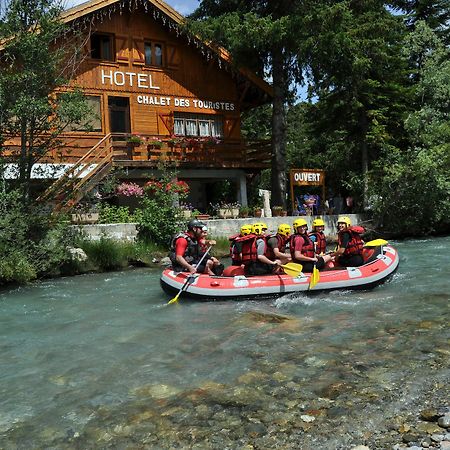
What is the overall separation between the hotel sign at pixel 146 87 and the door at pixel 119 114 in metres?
0.56

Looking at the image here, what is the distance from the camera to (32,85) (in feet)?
44.4

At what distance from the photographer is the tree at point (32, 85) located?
1326 cm

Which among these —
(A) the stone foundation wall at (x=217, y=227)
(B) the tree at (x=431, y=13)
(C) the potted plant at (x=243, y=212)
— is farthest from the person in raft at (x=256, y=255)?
(B) the tree at (x=431, y=13)

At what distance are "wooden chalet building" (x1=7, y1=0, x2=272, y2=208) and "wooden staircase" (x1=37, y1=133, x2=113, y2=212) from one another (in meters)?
0.15

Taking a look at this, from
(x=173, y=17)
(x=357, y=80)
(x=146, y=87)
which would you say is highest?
(x=173, y=17)

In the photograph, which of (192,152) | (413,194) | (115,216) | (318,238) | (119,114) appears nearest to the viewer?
(318,238)

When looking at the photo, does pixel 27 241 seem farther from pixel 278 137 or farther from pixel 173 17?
pixel 278 137

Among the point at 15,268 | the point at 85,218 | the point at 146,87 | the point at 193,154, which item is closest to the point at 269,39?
the point at 193,154

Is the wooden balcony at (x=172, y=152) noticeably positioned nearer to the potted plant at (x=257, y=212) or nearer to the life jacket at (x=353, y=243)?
the potted plant at (x=257, y=212)

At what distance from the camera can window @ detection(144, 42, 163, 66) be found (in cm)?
2203

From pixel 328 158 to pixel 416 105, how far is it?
639 cm

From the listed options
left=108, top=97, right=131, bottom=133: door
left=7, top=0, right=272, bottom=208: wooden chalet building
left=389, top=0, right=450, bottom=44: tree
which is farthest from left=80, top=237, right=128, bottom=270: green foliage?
left=389, top=0, right=450, bottom=44: tree

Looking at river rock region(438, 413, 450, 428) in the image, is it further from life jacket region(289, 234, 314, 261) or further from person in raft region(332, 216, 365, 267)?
person in raft region(332, 216, 365, 267)

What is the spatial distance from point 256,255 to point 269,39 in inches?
421
